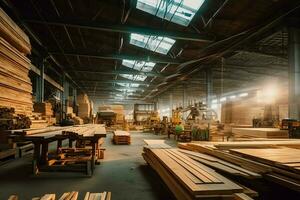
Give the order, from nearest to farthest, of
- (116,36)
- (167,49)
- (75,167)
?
(75,167) < (116,36) < (167,49)

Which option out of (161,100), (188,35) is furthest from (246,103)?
(161,100)

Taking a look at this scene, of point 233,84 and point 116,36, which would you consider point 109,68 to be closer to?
point 116,36

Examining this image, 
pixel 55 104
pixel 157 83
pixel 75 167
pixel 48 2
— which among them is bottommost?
pixel 75 167

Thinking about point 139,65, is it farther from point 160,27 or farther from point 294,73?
point 294,73

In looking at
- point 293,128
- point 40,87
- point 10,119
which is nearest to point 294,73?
point 293,128

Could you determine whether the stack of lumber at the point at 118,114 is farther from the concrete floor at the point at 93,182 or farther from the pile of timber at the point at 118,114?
the concrete floor at the point at 93,182

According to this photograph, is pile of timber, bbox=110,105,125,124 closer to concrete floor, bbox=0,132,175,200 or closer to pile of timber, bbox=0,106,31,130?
pile of timber, bbox=0,106,31,130

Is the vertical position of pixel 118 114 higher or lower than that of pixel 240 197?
higher

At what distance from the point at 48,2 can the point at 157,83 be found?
14.4m

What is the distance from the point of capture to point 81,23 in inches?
376

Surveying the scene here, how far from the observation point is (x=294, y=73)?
8.91 meters

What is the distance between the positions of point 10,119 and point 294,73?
9.23 meters

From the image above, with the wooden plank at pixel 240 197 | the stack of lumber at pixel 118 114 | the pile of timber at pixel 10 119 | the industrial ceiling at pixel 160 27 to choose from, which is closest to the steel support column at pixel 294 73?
the industrial ceiling at pixel 160 27

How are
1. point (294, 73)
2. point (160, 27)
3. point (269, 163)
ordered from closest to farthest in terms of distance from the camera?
point (269, 163) → point (294, 73) → point (160, 27)
